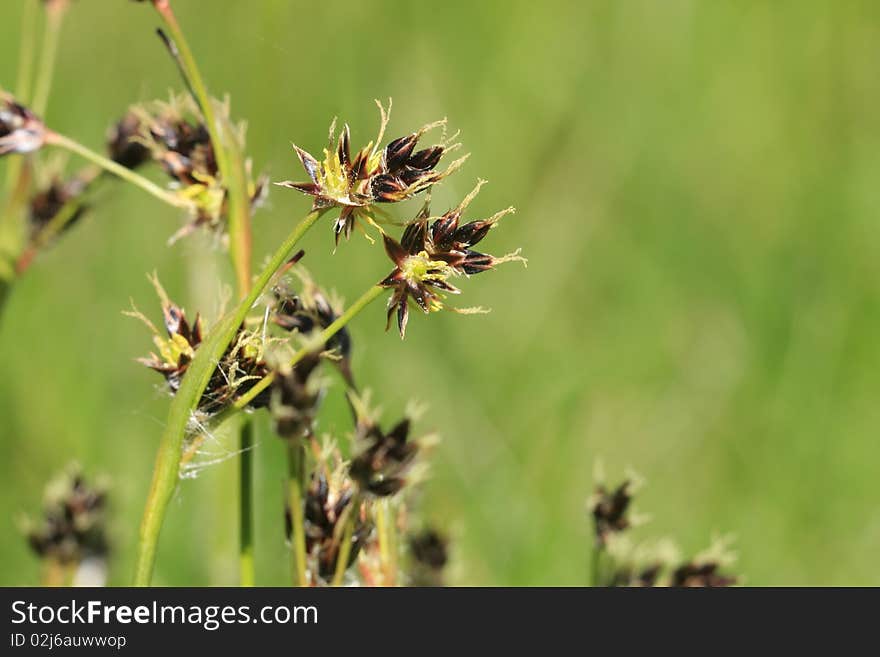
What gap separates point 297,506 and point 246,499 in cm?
6

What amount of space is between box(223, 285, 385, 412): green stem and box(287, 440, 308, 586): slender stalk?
0.25ft

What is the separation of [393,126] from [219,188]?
233 cm

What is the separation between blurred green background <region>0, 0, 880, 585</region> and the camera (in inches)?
94.6

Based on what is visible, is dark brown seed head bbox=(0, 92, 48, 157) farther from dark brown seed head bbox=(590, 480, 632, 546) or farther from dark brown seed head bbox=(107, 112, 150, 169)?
dark brown seed head bbox=(590, 480, 632, 546)

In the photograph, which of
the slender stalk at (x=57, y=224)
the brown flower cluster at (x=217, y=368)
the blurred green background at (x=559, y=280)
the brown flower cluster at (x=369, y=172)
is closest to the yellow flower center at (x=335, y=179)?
the brown flower cluster at (x=369, y=172)

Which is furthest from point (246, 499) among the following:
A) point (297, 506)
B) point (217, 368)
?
point (217, 368)

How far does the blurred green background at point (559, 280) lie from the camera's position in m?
2.40

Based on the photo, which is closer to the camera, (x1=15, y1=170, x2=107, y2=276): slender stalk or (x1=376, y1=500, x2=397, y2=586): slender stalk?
(x1=376, y1=500, x2=397, y2=586): slender stalk

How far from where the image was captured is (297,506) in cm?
97

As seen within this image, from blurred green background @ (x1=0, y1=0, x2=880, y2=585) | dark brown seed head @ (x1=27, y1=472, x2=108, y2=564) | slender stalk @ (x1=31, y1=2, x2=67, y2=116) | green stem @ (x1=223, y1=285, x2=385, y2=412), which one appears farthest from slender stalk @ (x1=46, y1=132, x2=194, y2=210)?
blurred green background @ (x1=0, y1=0, x2=880, y2=585)

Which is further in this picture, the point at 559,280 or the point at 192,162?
the point at 559,280

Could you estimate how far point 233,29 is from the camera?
11.4 feet

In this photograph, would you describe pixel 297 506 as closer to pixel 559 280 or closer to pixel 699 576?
pixel 699 576

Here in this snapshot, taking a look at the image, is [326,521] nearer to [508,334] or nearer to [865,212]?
[508,334]
